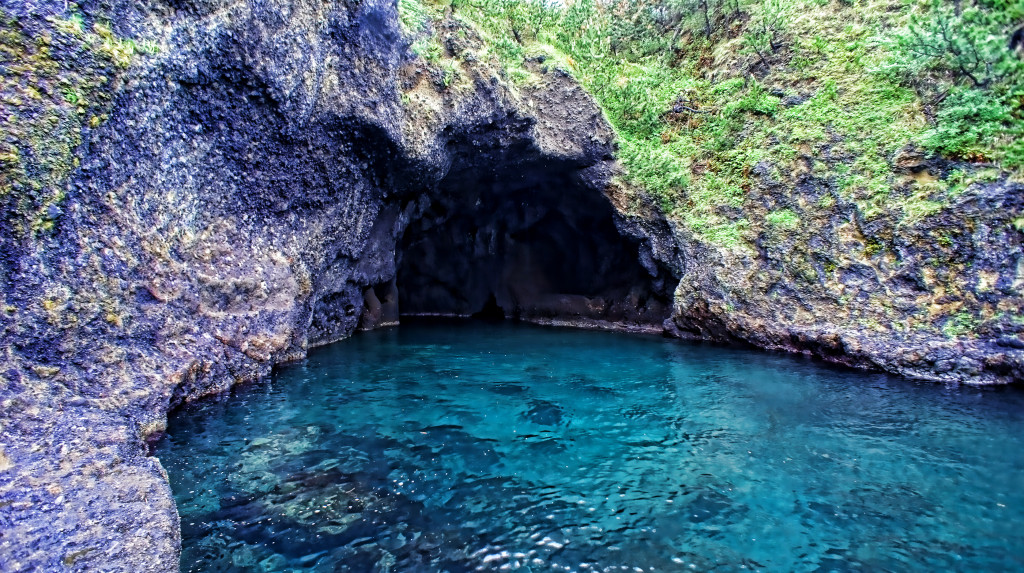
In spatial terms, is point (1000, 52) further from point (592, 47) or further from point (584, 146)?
point (592, 47)

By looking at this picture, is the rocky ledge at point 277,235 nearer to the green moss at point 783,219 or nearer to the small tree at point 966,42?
the green moss at point 783,219

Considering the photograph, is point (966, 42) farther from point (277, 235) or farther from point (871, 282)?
point (277, 235)

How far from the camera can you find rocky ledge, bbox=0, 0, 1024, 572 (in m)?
4.71

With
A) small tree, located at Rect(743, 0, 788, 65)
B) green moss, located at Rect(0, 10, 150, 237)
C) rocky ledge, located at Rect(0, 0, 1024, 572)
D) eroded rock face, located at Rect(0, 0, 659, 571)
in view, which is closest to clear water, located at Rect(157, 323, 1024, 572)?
eroded rock face, located at Rect(0, 0, 659, 571)

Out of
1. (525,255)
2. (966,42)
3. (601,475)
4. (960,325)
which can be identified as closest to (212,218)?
(601,475)

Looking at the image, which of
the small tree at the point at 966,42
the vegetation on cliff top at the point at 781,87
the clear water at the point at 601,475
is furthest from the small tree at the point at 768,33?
the clear water at the point at 601,475

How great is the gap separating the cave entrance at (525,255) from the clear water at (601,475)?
26.6ft

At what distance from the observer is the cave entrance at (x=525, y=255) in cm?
1672

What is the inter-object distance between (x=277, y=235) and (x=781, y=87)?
13103 millimetres

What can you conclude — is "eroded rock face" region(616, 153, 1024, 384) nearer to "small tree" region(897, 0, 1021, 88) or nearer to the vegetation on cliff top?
the vegetation on cliff top

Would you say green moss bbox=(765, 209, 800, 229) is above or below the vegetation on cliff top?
below

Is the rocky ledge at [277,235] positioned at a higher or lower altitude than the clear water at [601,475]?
higher

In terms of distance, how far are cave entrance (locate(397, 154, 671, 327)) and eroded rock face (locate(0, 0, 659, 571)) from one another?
228 mm

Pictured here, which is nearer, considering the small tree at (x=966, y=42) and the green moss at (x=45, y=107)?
the green moss at (x=45, y=107)
